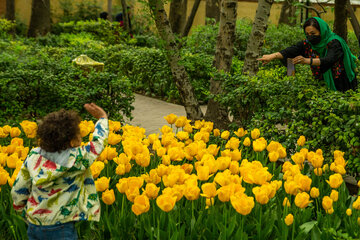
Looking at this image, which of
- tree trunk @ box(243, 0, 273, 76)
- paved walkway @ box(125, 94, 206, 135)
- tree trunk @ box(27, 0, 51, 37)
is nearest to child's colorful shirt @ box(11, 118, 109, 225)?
tree trunk @ box(243, 0, 273, 76)

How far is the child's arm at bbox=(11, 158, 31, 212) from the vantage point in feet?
8.11

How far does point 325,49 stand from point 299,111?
1014 millimetres

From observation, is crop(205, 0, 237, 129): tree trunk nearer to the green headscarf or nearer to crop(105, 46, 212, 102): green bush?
the green headscarf

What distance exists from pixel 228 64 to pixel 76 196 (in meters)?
4.26

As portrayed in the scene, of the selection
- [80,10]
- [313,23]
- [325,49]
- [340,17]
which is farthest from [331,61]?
[80,10]

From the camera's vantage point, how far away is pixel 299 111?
14.5 feet

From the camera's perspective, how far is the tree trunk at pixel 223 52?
6.16 m

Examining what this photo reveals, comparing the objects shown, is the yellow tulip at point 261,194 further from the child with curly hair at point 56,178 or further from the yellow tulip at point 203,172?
the child with curly hair at point 56,178

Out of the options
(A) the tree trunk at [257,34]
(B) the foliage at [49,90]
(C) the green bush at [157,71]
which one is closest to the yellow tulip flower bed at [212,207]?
(B) the foliage at [49,90]

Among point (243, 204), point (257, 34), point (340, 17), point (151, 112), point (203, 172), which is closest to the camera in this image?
point (243, 204)

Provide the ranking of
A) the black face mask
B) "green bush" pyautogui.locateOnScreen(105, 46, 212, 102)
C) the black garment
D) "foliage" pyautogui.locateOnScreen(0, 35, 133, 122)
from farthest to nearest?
1. "green bush" pyautogui.locateOnScreen(105, 46, 212, 102)
2. "foliage" pyautogui.locateOnScreen(0, 35, 133, 122)
3. the black face mask
4. the black garment

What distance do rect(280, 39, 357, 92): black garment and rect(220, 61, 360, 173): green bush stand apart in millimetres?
184

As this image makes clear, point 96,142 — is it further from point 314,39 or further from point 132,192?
point 314,39

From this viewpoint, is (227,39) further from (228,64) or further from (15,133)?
(15,133)
